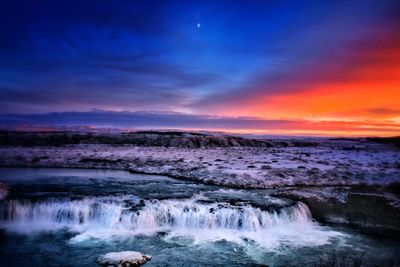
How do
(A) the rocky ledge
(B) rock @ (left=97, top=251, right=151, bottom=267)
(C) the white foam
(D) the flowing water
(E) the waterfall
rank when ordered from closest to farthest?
(B) rock @ (left=97, top=251, right=151, bottom=267)
(D) the flowing water
(C) the white foam
(E) the waterfall
(A) the rocky ledge

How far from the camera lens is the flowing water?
1310 centimetres

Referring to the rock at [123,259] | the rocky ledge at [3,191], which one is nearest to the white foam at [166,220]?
the rocky ledge at [3,191]

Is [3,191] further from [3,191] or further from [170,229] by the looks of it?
[170,229]

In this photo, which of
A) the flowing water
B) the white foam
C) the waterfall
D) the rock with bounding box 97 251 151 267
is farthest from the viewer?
the waterfall

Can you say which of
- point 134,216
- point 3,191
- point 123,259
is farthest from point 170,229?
point 3,191

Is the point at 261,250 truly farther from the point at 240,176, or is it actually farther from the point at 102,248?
the point at 240,176

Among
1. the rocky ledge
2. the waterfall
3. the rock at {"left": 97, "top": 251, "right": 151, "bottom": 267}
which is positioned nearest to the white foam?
the waterfall

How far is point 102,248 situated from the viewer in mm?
13750

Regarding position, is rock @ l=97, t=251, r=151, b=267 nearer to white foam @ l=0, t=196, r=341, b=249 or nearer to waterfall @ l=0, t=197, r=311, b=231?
white foam @ l=0, t=196, r=341, b=249

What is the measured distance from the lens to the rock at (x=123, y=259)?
39.1ft

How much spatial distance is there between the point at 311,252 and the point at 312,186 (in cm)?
1268

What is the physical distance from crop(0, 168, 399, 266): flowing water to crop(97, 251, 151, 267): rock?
0.30 meters

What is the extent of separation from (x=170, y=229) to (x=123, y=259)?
16.1 feet

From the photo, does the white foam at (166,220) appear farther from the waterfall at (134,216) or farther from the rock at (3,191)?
the rock at (3,191)
